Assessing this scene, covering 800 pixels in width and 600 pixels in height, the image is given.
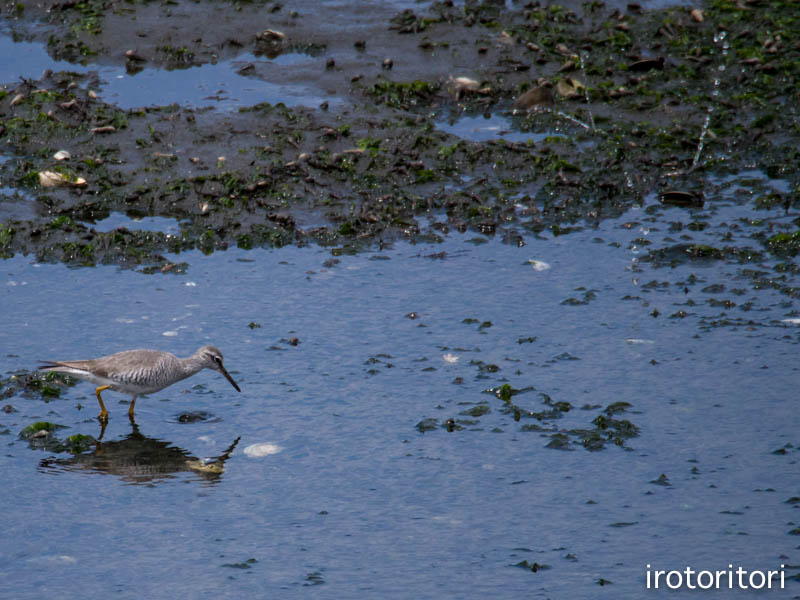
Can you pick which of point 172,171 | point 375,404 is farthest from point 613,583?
point 172,171

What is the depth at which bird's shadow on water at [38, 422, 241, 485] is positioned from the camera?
9500 mm

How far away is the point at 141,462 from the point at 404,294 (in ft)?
13.5

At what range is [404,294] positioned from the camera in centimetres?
1277

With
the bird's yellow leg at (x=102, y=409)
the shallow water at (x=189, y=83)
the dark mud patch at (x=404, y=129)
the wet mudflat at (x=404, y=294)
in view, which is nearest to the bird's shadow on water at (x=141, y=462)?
the wet mudflat at (x=404, y=294)

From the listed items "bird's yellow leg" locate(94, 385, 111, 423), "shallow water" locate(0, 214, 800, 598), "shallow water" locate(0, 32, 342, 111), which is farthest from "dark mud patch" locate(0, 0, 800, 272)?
"bird's yellow leg" locate(94, 385, 111, 423)

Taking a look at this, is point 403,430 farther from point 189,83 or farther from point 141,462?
point 189,83

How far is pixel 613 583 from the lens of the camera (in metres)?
7.95

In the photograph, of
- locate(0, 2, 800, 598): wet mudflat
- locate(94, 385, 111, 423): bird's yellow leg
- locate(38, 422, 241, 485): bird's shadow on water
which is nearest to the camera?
locate(0, 2, 800, 598): wet mudflat

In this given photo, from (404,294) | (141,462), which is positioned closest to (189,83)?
(404,294)

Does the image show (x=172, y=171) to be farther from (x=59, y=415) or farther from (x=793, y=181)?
(x=793, y=181)

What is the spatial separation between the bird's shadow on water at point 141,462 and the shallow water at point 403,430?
0.18 feet

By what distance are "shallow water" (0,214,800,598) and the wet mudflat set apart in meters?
0.03

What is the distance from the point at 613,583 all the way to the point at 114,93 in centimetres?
1270

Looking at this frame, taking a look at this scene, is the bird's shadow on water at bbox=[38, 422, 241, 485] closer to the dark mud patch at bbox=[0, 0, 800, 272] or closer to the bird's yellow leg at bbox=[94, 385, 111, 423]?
the bird's yellow leg at bbox=[94, 385, 111, 423]
